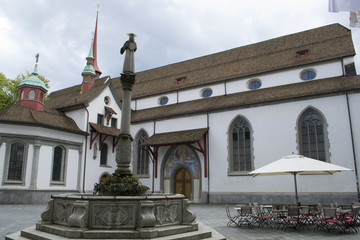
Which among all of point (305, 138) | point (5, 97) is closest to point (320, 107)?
point (305, 138)

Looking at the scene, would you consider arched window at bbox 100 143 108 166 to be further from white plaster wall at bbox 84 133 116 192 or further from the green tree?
the green tree

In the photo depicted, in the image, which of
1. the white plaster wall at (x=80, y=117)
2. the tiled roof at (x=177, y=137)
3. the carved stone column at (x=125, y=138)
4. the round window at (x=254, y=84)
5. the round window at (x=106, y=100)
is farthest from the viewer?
the round window at (x=106, y=100)

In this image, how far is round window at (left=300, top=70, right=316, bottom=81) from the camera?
22656 mm

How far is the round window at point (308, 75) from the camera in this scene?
22.7 meters

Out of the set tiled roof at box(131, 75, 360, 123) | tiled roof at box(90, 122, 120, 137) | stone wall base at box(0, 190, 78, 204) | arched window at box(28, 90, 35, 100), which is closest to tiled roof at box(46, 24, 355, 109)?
tiled roof at box(131, 75, 360, 123)

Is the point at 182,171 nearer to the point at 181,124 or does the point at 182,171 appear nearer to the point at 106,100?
the point at 181,124

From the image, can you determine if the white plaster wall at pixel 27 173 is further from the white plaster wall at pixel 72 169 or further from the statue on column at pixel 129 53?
the statue on column at pixel 129 53

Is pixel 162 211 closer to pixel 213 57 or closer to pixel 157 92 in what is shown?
pixel 157 92

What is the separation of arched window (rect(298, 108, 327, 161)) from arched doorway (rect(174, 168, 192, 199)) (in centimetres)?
920

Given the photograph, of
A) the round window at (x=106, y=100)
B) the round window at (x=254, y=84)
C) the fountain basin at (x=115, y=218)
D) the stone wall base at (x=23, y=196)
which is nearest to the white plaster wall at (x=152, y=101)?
the round window at (x=106, y=100)

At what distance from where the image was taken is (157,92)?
29.9m

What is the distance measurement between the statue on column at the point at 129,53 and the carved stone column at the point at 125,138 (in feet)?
0.85

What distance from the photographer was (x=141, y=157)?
2834 centimetres

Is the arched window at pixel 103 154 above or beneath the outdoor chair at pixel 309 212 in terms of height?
above
